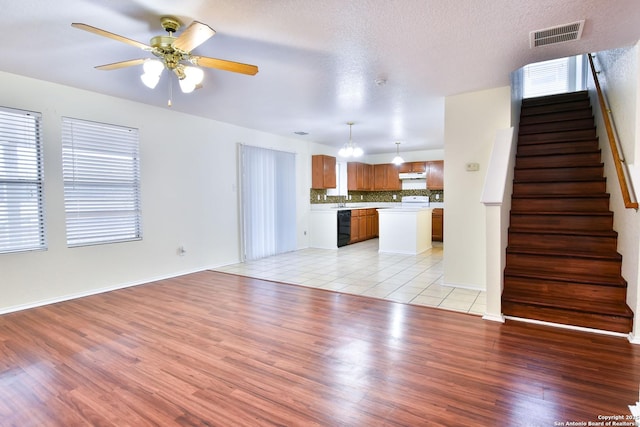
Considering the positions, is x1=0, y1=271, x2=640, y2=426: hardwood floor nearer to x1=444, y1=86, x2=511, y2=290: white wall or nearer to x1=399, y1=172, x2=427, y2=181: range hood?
x1=444, y1=86, x2=511, y2=290: white wall

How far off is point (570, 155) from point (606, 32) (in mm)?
1870

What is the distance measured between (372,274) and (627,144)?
323 centimetres

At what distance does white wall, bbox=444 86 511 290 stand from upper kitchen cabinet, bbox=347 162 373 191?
4867 millimetres

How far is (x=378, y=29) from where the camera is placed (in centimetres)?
249

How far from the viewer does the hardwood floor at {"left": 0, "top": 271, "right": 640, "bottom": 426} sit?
1.82m

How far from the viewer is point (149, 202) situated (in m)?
4.65

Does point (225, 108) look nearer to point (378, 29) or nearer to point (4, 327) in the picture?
point (378, 29)

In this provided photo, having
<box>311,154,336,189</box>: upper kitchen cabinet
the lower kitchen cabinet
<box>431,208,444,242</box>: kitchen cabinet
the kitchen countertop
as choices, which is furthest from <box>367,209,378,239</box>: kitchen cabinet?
<box>311,154,336,189</box>: upper kitchen cabinet

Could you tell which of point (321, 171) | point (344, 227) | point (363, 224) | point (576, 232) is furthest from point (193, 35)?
point (363, 224)

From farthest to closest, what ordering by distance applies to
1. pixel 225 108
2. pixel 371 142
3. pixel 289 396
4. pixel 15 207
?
pixel 371 142 → pixel 225 108 → pixel 15 207 → pixel 289 396

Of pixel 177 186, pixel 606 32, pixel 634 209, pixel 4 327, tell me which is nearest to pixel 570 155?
pixel 634 209

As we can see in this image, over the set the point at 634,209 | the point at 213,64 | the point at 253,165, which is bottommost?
the point at 634,209

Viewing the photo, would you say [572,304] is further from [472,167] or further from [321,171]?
[321,171]

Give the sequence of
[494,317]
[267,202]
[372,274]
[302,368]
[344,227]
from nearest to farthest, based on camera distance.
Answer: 1. [302,368]
2. [494,317]
3. [372,274]
4. [267,202]
5. [344,227]
